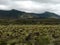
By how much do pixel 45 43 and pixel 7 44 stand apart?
4.57 meters

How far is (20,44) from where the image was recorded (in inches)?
856

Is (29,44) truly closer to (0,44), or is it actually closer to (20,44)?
(20,44)

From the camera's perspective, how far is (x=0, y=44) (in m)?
21.9

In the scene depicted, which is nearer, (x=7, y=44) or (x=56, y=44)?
(x=7, y=44)

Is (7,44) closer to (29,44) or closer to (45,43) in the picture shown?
(29,44)

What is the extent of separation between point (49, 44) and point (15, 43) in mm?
3757

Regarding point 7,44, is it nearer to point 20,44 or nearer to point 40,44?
point 20,44

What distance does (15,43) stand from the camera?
22.2m

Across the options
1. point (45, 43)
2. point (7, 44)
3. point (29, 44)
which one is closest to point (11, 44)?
point (7, 44)

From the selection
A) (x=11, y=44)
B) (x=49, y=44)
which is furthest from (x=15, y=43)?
(x=49, y=44)

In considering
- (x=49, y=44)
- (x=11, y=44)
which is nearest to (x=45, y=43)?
(x=49, y=44)

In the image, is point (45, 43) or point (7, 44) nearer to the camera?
point (7, 44)

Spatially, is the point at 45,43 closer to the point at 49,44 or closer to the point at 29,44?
the point at 49,44

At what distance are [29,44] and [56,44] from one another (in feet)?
11.4
